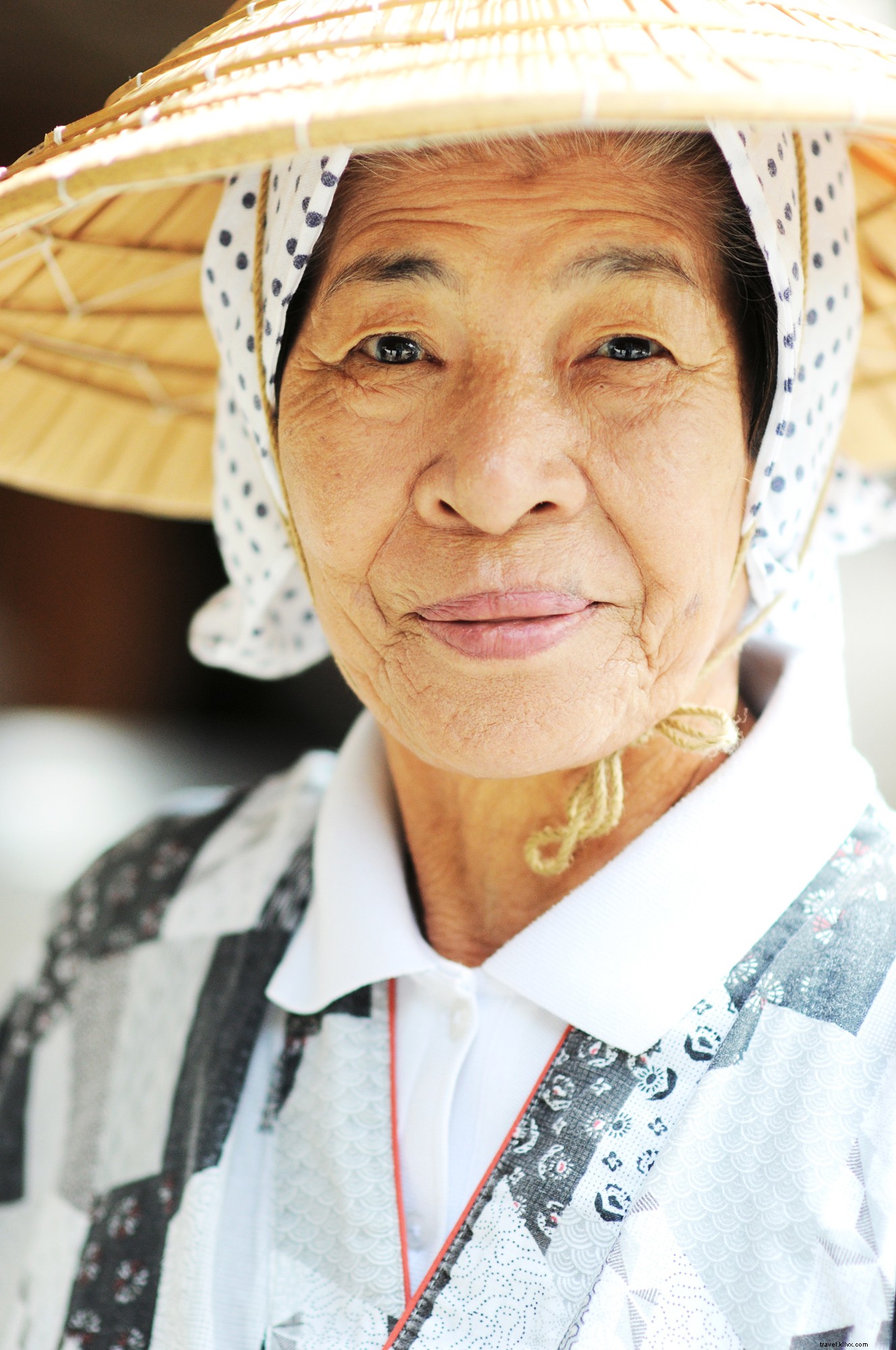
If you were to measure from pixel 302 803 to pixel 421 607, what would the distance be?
0.64m

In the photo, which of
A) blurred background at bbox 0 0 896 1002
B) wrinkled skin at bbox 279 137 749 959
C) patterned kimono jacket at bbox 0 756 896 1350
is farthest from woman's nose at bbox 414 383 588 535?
blurred background at bbox 0 0 896 1002

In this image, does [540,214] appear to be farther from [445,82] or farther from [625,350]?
[445,82]

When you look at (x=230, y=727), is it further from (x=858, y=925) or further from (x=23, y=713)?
(x=858, y=925)

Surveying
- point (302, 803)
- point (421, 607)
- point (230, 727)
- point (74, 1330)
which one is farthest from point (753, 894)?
point (230, 727)

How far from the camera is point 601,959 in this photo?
120 centimetres

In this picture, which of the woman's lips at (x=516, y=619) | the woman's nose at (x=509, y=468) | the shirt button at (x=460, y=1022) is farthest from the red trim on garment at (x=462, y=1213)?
the woman's nose at (x=509, y=468)

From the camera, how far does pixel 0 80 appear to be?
348 centimetres

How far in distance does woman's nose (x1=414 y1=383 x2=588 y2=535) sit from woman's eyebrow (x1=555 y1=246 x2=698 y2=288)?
0.42ft

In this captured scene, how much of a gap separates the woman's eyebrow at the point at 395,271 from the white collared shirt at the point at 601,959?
60 centimetres

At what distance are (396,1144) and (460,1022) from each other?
5.6 inches

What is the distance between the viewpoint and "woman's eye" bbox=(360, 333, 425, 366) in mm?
1197

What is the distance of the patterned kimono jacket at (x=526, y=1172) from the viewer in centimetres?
103

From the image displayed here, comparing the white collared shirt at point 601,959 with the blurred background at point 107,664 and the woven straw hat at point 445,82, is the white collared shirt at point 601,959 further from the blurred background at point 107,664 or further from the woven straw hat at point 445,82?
the blurred background at point 107,664

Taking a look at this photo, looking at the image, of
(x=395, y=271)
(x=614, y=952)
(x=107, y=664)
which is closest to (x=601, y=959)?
(x=614, y=952)
